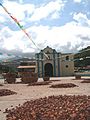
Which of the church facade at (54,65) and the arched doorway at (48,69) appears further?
the arched doorway at (48,69)

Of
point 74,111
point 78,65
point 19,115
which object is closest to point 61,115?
point 74,111

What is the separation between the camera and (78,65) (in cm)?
12712

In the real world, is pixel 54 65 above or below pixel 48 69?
above

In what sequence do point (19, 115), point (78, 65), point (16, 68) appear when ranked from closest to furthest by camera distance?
point (19, 115) < point (16, 68) < point (78, 65)

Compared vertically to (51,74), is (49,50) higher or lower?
higher

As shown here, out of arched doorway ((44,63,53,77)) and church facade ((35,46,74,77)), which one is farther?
arched doorway ((44,63,53,77))

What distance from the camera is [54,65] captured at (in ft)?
291

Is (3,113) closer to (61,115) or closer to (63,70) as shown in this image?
(61,115)

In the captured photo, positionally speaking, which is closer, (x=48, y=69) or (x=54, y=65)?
(x=54, y=65)

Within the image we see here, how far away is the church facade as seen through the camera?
8744cm

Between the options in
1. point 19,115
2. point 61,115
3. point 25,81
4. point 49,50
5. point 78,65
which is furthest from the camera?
point 78,65

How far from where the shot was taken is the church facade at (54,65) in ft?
287

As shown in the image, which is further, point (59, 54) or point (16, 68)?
point (16, 68)

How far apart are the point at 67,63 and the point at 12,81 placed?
4823cm
